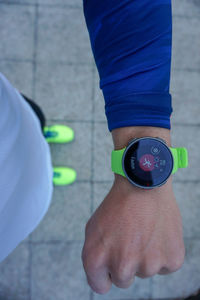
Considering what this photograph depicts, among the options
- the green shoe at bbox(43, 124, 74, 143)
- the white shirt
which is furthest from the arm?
the green shoe at bbox(43, 124, 74, 143)

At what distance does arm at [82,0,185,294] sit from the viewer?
2.12 feet

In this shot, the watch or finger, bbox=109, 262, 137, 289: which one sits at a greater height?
the watch

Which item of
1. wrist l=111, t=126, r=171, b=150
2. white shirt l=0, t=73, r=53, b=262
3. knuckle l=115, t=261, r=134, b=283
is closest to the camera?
knuckle l=115, t=261, r=134, b=283

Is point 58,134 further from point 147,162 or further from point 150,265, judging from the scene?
point 150,265

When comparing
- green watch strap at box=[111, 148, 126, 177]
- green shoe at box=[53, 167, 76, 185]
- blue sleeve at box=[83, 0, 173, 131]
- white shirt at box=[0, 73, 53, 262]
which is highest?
blue sleeve at box=[83, 0, 173, 131]

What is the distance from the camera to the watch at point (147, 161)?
767 mm

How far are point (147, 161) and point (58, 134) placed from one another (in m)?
1.30

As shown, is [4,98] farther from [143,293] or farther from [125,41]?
[143,293]

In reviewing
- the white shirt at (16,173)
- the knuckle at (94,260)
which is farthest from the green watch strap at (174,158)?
the white shirt at (16,173)

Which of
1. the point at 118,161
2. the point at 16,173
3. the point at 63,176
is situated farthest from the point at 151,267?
the point at 63,176

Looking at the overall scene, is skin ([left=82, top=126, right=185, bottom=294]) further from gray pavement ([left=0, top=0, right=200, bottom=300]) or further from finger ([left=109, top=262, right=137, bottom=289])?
gray pavement ([left=0, top=0, right=200, bottom=300])

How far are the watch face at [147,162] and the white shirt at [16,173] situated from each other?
1.46 ft

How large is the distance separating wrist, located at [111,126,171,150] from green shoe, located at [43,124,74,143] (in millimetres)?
1303

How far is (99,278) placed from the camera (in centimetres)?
65
